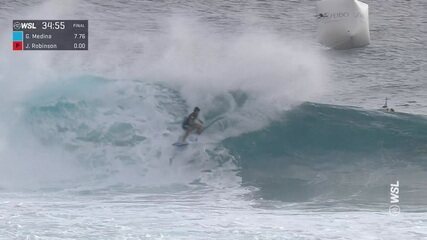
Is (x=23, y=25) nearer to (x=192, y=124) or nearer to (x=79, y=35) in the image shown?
(x=79, y=35)

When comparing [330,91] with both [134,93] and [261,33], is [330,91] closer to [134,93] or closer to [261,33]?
[261,33]

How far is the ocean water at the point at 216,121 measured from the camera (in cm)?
801

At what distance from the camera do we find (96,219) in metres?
7.27

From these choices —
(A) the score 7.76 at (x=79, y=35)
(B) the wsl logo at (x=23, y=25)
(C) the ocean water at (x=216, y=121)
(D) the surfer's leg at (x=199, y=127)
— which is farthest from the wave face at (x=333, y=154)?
(B) the wsl logo at (x=23, y=25)

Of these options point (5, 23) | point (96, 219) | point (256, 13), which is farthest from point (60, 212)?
point (256, 13)

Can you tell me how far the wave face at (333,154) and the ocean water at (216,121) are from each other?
26 millimetres

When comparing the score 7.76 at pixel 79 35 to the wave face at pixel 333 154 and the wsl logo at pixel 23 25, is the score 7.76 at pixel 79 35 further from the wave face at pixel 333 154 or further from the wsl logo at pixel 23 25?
the wave face at pixel 333 154

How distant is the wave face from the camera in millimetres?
9398

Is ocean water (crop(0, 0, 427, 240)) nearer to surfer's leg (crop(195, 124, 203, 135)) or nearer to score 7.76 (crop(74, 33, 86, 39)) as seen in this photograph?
surfer's leg (crop(195, 124, 203, 135))
